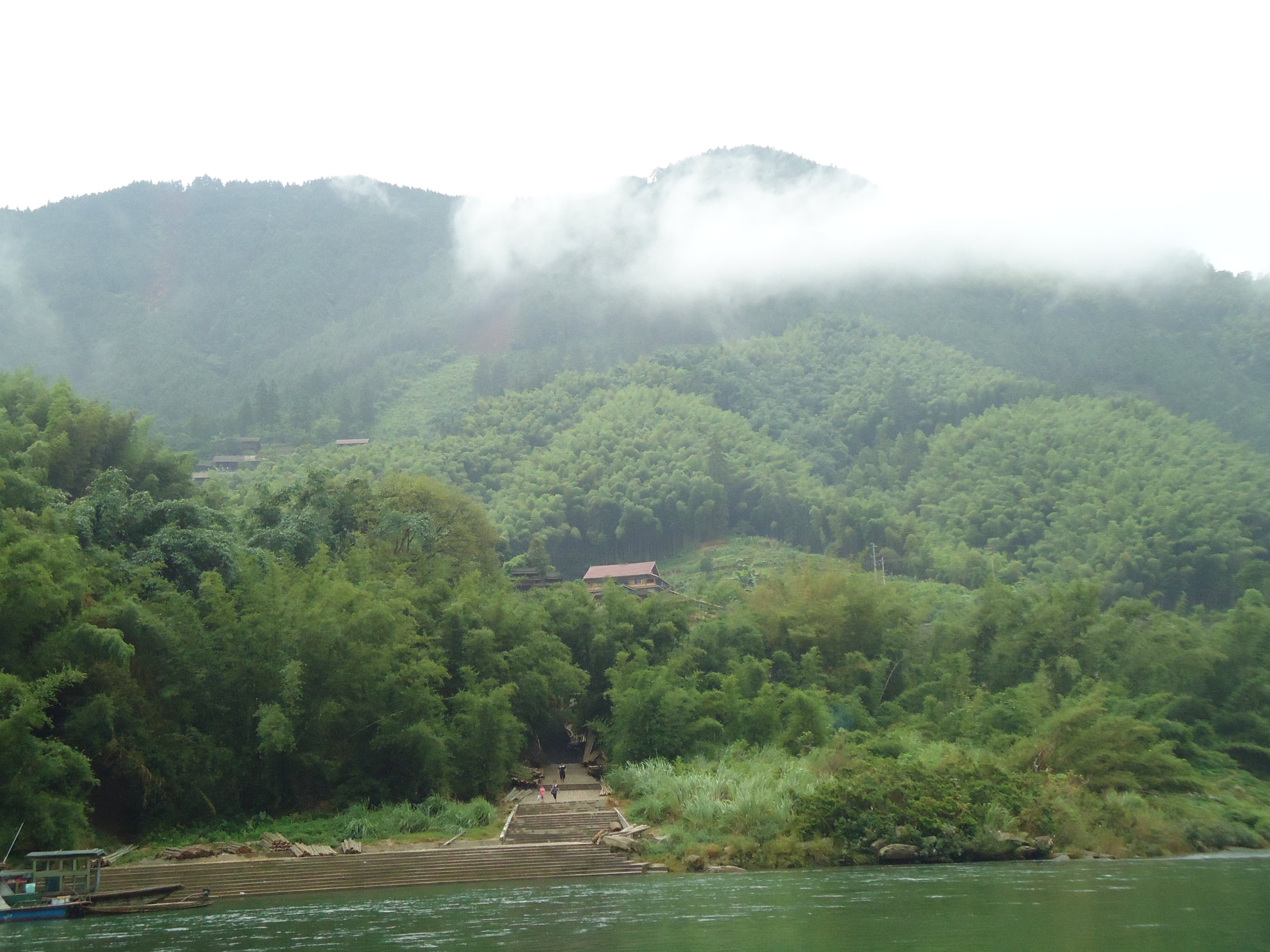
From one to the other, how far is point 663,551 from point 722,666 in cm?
4583

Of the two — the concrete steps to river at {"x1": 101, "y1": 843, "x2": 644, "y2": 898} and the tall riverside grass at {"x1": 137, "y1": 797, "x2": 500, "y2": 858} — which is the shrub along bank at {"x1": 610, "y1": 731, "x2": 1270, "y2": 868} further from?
the tall riverside grass at {"x1": 137, "y1": 797, "x2": 500, "y2": 858}

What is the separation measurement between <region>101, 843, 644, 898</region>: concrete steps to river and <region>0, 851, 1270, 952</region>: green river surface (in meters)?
0.68

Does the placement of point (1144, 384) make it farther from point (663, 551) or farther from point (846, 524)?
point (663, 551)

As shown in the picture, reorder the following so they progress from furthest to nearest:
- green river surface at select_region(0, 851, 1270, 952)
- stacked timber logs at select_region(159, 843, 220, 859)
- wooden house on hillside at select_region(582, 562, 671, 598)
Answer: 1. wooden house on hillside at select_region(582, 562, 671, 598)
2. stacked timber logs at select_region(159, 843, 220, 859)
3. green river surface at select_region(0, 851, 1270, 952)

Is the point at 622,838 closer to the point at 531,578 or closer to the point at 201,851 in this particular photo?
the point at 201,851

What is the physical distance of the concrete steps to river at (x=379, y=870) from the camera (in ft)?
79.5

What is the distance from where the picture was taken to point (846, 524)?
8231 cm

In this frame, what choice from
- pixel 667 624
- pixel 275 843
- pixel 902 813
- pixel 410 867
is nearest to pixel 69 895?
pixel 275 843

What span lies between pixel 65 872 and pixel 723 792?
1524cm

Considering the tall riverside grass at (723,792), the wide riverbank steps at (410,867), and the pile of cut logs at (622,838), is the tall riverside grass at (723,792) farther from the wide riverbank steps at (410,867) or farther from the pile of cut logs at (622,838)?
the wide riverbank steps at (410,867)

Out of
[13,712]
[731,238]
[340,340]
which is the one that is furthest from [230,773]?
[731,238]

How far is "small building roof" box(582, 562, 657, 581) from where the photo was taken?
72.1m

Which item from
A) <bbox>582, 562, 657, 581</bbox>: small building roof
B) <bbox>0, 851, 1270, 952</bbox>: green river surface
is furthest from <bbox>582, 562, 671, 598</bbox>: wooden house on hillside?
<bbox>0, 851, 1270, 952</bbox>: green river surface

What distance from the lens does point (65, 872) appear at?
72.6ft
